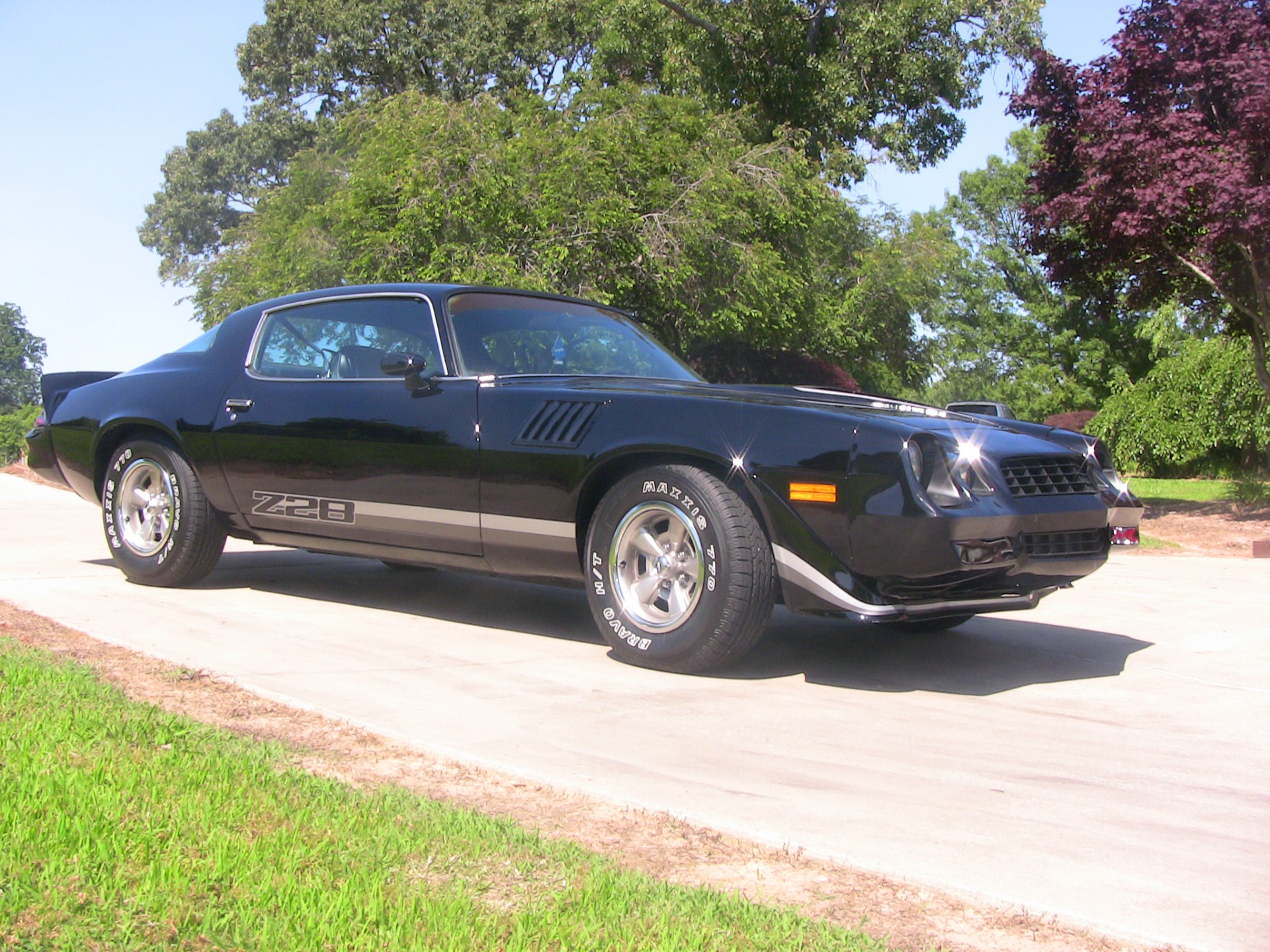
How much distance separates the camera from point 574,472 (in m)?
4.97

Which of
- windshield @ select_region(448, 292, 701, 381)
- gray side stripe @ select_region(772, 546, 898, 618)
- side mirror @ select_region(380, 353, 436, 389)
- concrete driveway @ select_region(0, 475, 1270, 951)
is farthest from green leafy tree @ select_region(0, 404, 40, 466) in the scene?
gray side stripe @ select_region(772, 546, 898, 618)

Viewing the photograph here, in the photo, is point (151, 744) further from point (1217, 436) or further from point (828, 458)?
point (1217, 436)

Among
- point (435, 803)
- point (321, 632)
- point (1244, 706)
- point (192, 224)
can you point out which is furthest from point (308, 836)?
point (192, 224)

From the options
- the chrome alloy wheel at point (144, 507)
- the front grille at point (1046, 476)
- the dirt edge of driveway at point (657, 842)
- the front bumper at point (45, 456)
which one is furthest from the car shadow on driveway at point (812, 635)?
the dirt edge of driveway at point (657, 842)

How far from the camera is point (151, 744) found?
131 inches

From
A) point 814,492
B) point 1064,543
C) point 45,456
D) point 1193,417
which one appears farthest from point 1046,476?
point 1193,417

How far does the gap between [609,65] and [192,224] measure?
34.7 metres

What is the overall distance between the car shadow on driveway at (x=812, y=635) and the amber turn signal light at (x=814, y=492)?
809 mm

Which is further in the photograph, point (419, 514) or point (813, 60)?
point (813, 60)

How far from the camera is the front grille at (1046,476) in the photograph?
4609mm

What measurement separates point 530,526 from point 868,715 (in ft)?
5.35

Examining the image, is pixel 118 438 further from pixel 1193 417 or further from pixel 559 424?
pixel 1193 417

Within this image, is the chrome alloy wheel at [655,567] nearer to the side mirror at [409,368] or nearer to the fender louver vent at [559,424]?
the fender louver vent at [559,424]

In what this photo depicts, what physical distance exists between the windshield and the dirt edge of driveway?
2.11 metres
